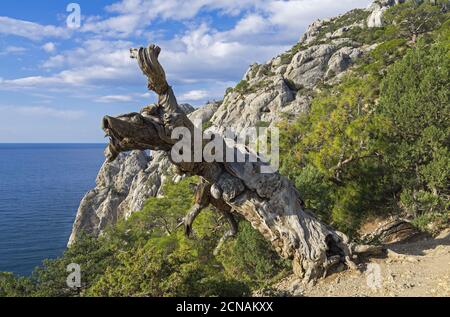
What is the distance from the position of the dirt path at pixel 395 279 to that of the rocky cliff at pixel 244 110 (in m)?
33.8

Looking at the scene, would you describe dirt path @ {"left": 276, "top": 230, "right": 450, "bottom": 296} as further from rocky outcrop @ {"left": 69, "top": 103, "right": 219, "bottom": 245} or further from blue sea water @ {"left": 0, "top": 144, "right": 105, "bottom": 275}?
blue sea water @ {"left": 0, "top": 144, "right": 105, "bottom": 275}

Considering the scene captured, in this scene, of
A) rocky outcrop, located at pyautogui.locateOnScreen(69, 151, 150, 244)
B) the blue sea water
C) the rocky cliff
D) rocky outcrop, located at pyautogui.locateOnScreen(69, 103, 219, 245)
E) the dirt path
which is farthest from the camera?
rocky outcrop, located at pyautogui.locateOnScreen(69, 151, 150, 244)

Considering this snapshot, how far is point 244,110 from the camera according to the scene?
51.2 m

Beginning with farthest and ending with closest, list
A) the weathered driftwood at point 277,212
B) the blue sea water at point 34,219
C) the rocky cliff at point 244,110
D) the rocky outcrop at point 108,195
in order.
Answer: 1. the rocky outcrop at point 108,195
2. the rocky cliff at point 244,110
3. the blue sea water at point 34,219
4. the weathered driftwood at point 277,212

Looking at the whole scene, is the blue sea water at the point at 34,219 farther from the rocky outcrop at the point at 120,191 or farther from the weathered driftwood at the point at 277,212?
the weathered driftwood at the point at 277,212

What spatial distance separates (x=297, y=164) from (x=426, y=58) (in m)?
7.08

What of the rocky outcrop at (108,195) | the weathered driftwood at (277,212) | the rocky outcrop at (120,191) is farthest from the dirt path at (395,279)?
the rocky outcrop at (108,195)

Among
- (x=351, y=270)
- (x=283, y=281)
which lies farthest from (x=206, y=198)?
(x=351, y=270)

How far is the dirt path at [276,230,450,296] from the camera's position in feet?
26.0

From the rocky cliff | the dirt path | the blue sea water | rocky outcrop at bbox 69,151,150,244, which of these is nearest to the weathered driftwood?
the dirt path

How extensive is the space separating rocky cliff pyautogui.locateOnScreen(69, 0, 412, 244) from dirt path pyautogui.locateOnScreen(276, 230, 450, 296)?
33766 mm

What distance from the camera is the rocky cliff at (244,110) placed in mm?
47406

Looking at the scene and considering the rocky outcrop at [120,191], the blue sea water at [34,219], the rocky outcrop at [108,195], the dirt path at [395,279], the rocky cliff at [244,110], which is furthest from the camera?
the rocky outcrop at [108,195]
